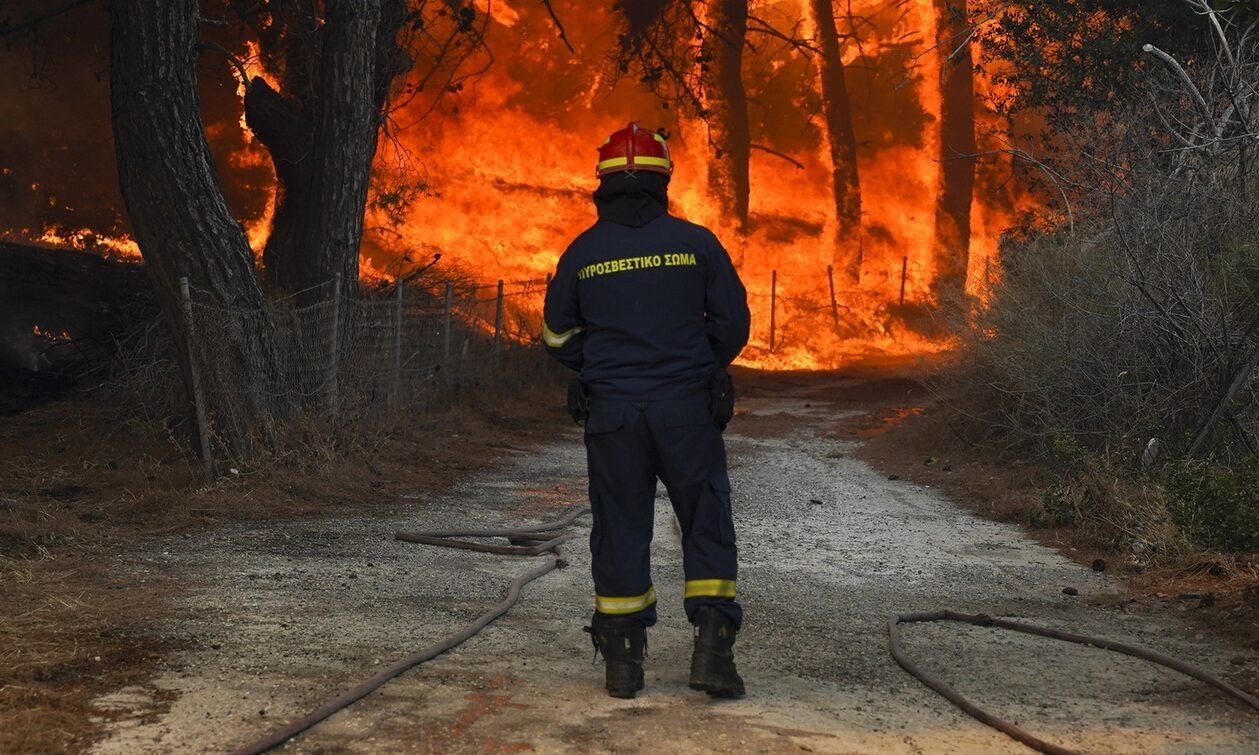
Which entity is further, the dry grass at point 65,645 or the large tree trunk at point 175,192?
the large tree trunk at point 175,192

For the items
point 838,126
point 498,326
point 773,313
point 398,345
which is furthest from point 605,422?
point 838,126

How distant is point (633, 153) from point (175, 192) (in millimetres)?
6514

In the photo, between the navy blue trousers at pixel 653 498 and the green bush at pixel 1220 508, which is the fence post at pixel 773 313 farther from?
the navy blue trousers at pixel 653 498

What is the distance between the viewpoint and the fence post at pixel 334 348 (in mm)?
12109

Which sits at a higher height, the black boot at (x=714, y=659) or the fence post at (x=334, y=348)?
the fence post at (x=334, y=348)

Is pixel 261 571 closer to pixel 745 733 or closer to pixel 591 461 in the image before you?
pixel 591 461

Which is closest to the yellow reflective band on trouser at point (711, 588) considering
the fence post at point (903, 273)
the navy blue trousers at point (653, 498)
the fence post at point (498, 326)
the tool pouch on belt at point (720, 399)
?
the navy blue trousers at point (653, 498)

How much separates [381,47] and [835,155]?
21342 millimetres

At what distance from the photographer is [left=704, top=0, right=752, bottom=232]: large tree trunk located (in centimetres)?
3038

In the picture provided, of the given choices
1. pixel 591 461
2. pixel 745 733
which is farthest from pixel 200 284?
pixel 745 733

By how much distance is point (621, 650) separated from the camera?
5402 millimetres

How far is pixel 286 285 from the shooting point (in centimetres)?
1357

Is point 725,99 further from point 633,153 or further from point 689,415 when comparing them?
point 689,415

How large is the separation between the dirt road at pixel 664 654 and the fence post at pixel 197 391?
1539 millimetres
